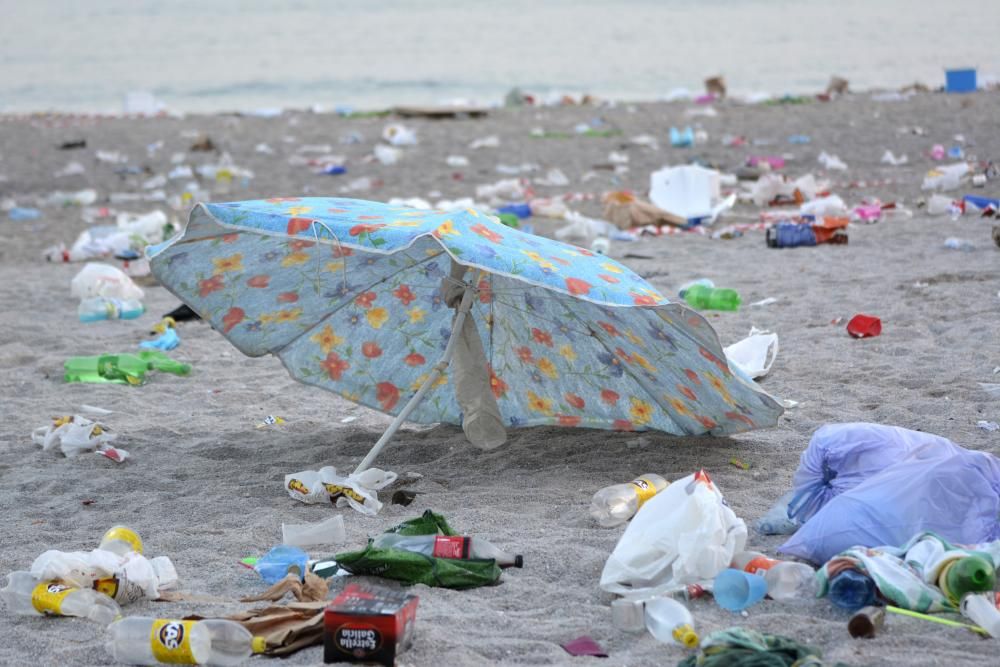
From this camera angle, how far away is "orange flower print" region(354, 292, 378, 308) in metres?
4.29

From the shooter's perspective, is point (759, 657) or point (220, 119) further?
point (220, 119)

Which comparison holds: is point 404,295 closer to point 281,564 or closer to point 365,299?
point 365,299

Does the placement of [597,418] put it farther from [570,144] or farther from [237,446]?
[570,144]

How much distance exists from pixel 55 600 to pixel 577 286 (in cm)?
166

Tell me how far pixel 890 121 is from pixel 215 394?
11320mm

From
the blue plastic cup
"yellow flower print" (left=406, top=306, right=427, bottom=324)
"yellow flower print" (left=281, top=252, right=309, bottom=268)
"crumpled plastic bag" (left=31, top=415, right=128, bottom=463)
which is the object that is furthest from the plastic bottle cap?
"crumpled plastic bag" (left=31, top=415, right=128, bottom=463)

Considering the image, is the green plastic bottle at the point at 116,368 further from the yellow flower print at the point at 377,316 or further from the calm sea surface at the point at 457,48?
the calm sea surface at the point at 457,48

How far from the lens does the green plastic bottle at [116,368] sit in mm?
5719

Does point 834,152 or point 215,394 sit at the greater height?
point 834,152

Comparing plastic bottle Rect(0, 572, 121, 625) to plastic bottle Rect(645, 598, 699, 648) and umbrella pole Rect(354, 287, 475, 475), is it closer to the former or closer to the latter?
umbrella pole Rect(354, 287, 475, 475)

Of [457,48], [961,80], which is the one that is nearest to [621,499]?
[961,80]

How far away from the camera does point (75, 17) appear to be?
5425 cm

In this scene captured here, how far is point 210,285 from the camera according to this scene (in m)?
4.21

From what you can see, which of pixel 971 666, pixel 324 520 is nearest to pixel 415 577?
pixel 324 520
